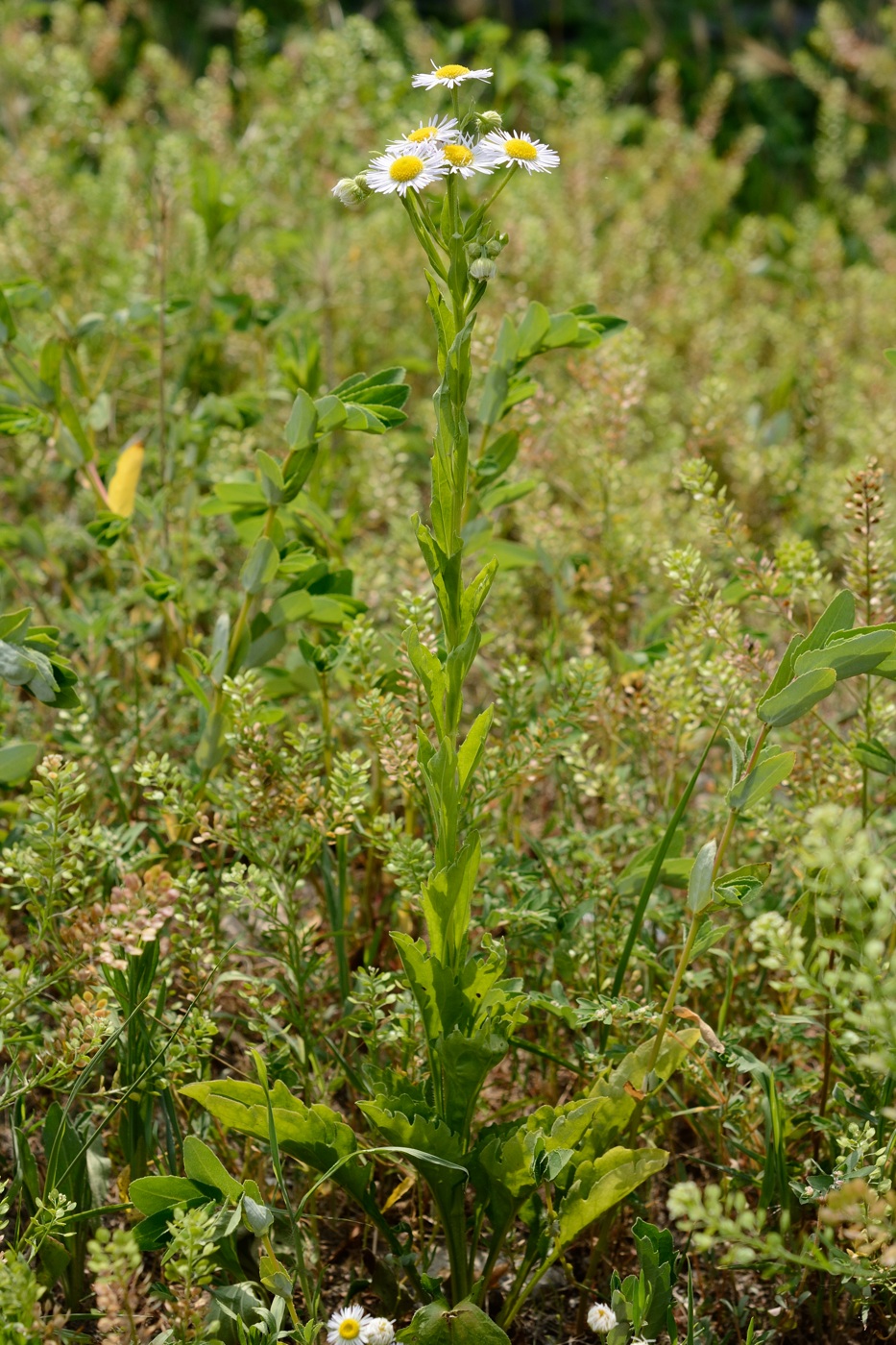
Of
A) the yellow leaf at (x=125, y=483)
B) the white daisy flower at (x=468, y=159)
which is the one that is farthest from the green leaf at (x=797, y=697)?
the yellow leaf at (x=125, y=483)

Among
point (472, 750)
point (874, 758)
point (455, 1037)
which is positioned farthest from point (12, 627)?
Result: point (874, 758)

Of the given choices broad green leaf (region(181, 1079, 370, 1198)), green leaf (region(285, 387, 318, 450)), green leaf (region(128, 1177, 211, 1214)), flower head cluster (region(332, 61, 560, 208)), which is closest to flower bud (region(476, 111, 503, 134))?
flower head cluster (region(332, 61, 560, 208))

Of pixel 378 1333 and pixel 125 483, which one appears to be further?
pixel 125 483

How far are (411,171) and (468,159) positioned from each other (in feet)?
0.19

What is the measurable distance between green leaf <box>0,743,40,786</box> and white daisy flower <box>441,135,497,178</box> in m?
0.80

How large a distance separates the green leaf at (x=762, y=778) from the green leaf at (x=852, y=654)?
0.08 m

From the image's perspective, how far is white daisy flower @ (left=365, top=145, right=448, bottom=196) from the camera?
3.89 feet

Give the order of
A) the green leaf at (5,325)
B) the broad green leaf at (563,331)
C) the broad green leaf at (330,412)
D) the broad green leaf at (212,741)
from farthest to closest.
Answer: the green leaf at (5,325) → the broad green leaf at (563,331) → the broad green leaf at (212,741) → the broad green leaf at (330,412)

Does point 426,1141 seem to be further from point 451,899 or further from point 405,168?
point 405,168

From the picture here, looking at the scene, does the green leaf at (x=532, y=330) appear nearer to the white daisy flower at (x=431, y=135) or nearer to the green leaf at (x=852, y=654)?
the white daisy flower at (x=431, y=135)

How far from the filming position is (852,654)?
118cm

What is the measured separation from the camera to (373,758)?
1.80 metres

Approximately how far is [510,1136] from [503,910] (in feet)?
0.76

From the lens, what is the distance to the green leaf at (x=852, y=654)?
116cm
